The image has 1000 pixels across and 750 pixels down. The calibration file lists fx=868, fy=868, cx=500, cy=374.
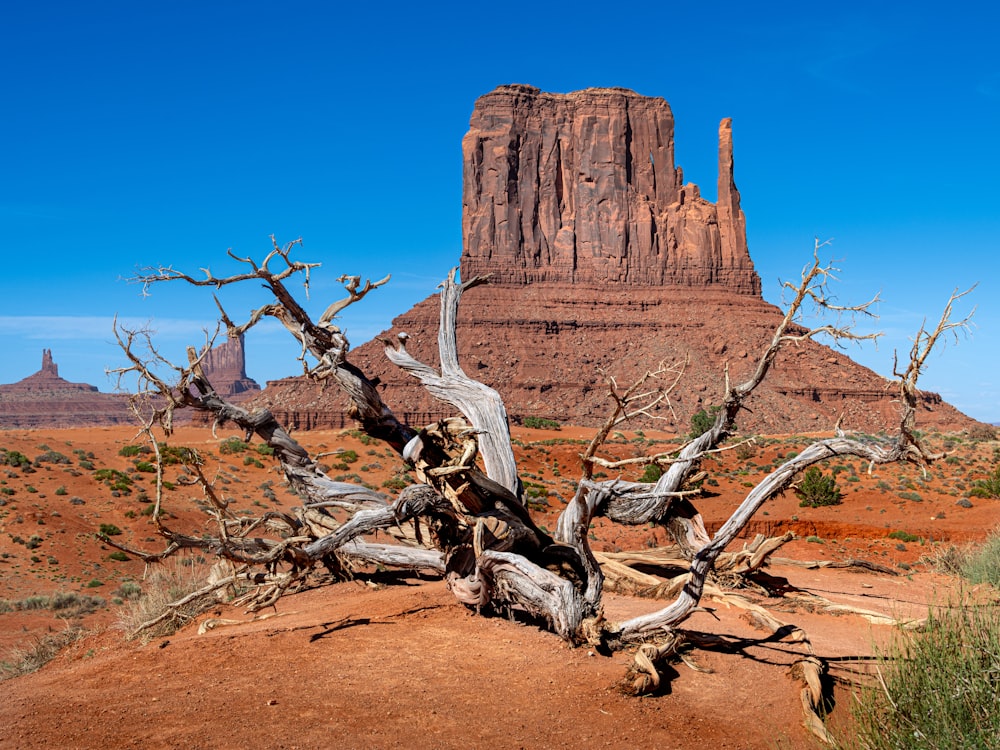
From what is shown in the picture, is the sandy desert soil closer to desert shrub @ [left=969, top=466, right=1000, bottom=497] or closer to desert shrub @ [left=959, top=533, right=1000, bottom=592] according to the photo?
desert shrub @ [left=959, top=533, right=1000, bottom=592]

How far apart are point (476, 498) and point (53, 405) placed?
471 feet

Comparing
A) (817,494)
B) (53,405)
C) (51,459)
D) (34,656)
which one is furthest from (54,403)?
(34,656)

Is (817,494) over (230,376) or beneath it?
beneath

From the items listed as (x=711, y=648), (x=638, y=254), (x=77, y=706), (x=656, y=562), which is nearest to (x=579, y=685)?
(x=711, y=648)

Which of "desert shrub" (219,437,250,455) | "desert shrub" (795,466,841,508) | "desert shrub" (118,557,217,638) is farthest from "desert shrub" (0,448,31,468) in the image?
"desert shrub" (795,466,841,508)

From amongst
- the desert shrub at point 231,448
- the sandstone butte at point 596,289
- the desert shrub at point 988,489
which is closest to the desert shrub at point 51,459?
the desert shrub at point 231,448

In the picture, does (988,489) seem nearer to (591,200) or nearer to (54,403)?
(591,200)

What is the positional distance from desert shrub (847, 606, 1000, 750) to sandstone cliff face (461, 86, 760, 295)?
99491 mm

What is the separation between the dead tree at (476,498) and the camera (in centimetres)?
707

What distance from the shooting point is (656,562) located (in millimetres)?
10719

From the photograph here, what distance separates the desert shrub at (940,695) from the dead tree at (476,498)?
190cm

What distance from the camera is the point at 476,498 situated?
8.22 m

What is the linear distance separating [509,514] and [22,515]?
49.4ft

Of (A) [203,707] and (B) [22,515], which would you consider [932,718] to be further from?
(B) [22,515]
